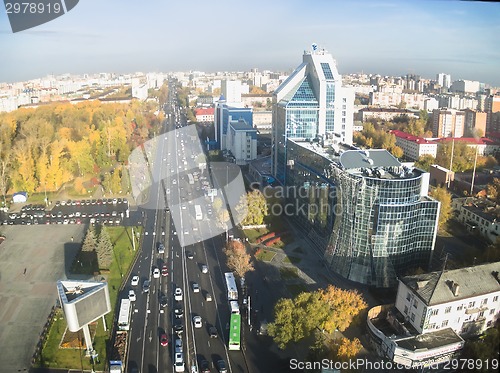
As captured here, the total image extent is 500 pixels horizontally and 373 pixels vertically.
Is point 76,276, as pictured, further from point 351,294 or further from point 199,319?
point 351,294

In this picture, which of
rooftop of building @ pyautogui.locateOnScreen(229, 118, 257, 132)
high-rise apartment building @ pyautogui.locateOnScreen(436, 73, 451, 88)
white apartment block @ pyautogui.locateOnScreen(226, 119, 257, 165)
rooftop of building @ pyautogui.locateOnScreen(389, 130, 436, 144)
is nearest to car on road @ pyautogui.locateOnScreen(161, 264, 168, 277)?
white apartment block @ pyautogui.locateOnScreen(226, 119, 257, 165)

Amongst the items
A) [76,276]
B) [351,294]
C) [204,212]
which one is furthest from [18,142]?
[351,294]

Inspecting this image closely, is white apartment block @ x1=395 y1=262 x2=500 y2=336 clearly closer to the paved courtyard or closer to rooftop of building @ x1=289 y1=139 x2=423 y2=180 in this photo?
rooftop of building @ x1=289 y1=139 x2=423 y2=180

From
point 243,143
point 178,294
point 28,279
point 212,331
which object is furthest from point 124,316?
point 243,143

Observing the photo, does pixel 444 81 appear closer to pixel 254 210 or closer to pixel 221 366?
pixel 254 210

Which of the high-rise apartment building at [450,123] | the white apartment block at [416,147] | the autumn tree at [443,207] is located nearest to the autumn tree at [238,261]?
the autumn tree at [443,207]
